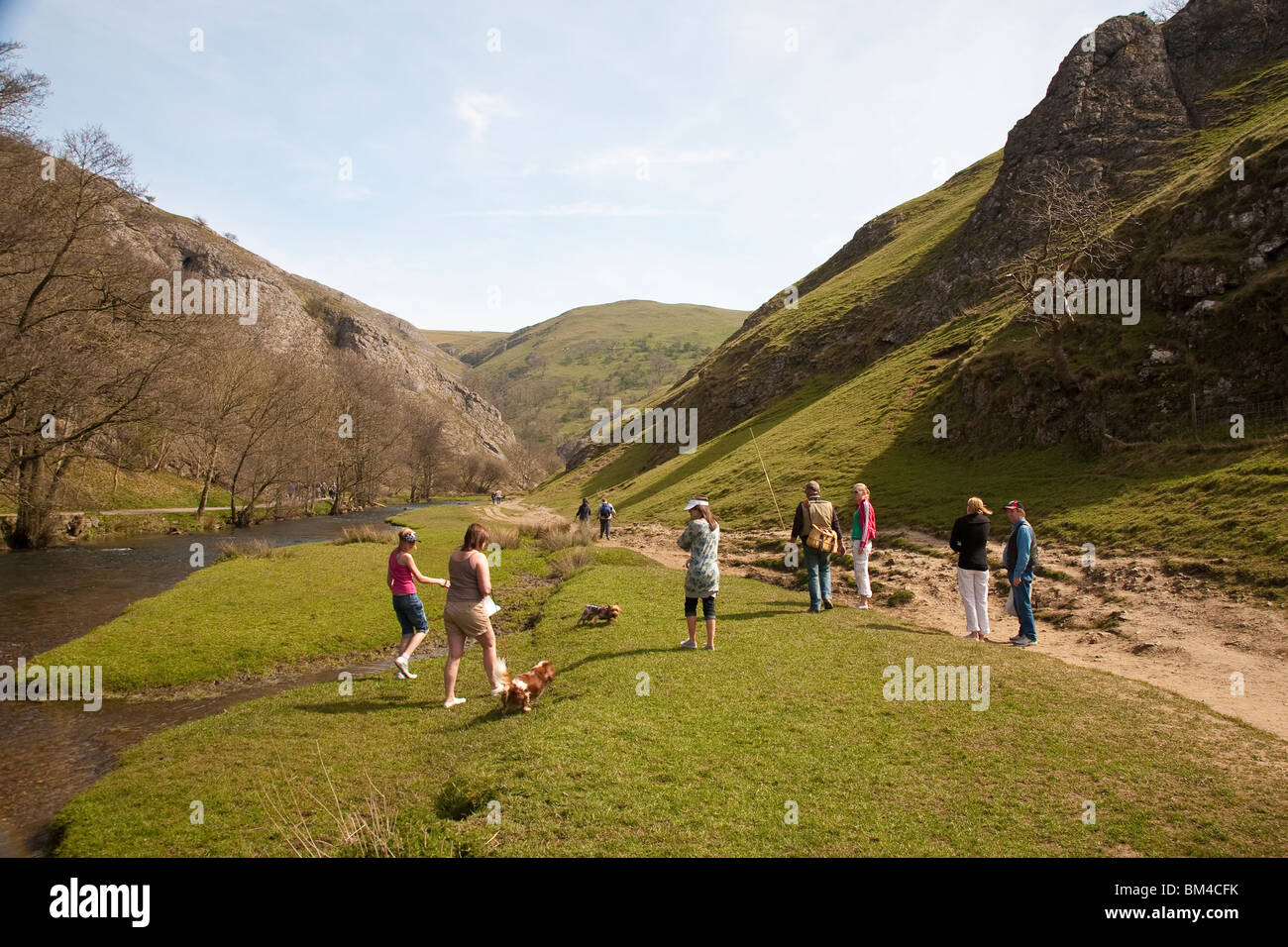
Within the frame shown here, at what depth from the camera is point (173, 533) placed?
43.4m

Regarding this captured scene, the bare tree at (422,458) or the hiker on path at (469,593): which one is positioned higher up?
the bare tree at (422,458)

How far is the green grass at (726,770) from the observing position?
6.42 metres

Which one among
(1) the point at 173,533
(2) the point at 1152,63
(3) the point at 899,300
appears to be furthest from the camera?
(3) the point at 899,300

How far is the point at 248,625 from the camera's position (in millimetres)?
17312

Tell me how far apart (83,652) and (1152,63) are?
82.4 meters

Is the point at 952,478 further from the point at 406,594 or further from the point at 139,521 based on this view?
the point at 139,521

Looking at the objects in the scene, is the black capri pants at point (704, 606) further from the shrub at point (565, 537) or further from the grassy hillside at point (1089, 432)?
the shrub at point (565, 537)

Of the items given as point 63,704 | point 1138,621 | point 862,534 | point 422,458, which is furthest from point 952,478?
point 422,458

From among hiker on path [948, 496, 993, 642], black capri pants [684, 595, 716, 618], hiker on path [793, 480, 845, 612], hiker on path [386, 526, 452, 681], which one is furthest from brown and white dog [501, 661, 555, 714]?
hiker on path [948, 496, 993, 642]

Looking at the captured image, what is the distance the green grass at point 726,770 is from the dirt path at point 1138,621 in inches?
85.4

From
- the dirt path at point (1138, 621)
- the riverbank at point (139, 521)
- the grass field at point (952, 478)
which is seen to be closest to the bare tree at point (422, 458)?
the riverbank at point (139, 521)

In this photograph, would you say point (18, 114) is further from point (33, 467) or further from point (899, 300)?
point (899, 300)

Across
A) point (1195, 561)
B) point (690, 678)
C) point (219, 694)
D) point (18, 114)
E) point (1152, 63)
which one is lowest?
point (219, 694)
